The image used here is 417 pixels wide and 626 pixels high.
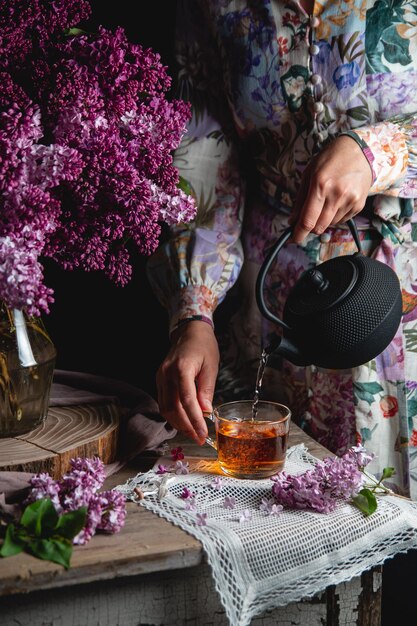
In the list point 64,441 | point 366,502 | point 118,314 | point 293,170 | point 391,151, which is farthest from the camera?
point 118,314

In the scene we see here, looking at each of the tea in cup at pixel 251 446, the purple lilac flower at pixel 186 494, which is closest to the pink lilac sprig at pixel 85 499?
the purple lilac flower at pixel 186 494

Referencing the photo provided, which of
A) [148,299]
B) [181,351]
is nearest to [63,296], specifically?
[148,299]

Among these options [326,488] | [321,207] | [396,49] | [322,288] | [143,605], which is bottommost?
[143,605]

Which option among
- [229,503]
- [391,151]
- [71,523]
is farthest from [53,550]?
[391,151]

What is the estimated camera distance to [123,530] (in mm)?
922

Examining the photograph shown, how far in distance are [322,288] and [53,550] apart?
522 mm

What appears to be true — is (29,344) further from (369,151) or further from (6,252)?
(369,151)

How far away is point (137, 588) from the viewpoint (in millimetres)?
913

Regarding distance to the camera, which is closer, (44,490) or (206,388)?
(44,490)

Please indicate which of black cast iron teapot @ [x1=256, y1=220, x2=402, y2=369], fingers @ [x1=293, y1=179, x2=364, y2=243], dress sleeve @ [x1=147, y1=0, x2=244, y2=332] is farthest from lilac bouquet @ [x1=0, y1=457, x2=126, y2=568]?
dress sleeve @ [x1=147, y1=0, x2=244, y2=332]

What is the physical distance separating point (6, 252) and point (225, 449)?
1.49 feet

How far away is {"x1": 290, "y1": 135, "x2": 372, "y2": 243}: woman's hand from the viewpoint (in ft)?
3.65

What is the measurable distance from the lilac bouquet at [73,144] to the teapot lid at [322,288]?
8.1 inches

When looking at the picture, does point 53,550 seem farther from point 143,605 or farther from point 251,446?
point 251,446
